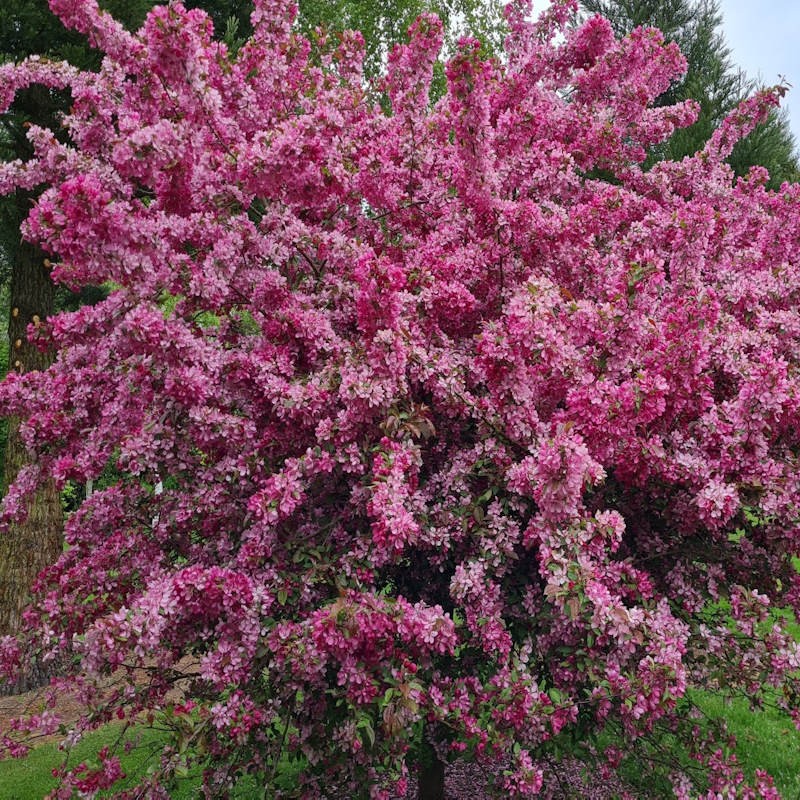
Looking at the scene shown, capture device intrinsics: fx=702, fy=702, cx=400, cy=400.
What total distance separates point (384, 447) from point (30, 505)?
7.36m

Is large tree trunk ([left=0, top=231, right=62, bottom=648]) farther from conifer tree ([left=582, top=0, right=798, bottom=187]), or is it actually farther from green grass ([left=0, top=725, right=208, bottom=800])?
conifer tree ([left=582, top=0, right=798, bottom=187])

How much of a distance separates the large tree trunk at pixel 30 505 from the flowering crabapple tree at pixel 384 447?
17.0 ft

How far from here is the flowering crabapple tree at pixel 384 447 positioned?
303 cm

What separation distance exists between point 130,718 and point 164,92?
3.56 meters

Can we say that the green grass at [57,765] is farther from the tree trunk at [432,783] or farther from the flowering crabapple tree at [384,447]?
the flowering crabapple tree at [384,447]

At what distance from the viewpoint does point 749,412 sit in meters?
3.26

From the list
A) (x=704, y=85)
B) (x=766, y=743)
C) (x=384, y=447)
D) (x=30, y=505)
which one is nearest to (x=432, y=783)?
(x=766, y=743)

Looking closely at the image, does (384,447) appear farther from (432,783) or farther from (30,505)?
(30,505)

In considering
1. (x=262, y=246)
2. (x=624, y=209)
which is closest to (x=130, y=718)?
(x=262, y=246)

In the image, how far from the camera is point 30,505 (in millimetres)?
8781

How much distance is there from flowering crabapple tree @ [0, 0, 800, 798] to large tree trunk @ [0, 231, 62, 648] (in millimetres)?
5193


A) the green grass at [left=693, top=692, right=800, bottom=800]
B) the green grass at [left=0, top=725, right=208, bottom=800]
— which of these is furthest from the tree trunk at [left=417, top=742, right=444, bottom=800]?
the green grass at [left=693, top=692, right=800, bottom=800]

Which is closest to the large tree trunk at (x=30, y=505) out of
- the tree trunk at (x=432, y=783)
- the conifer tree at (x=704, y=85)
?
the tree trunk at (x=432, y=783)

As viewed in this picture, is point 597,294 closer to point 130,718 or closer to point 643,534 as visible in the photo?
point 643,534
